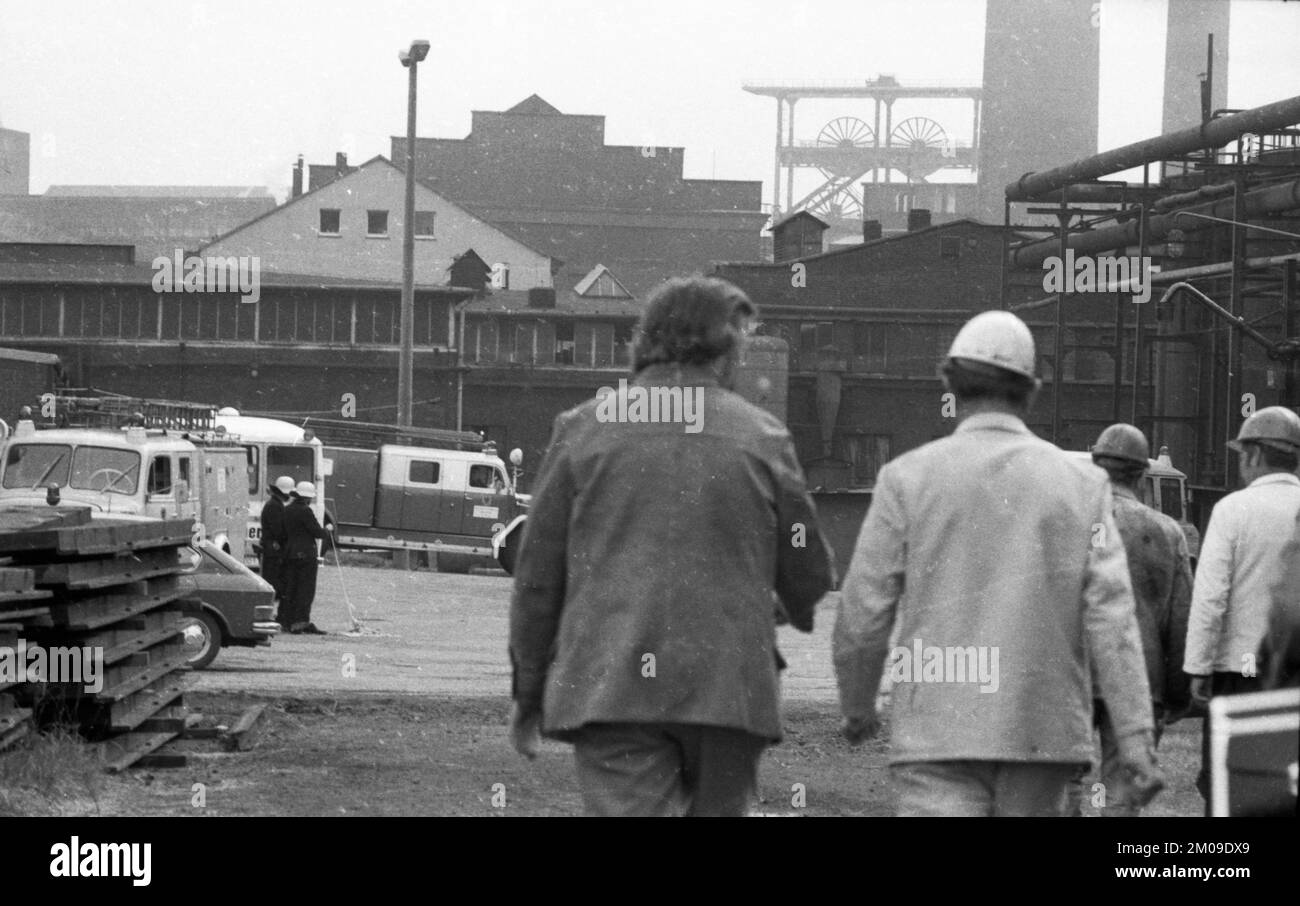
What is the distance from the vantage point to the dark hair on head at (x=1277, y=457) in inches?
306

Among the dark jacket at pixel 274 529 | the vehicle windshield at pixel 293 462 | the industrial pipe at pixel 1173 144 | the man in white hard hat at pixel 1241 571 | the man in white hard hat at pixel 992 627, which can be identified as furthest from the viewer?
the vehicle windshield at pixel 293 462

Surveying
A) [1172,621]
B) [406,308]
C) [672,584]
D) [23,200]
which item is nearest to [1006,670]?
[672,584]

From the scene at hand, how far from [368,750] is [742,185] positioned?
4721 cm

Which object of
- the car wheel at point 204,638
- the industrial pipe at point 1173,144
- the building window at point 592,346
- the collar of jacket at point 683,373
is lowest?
the car wheel at point 204,638

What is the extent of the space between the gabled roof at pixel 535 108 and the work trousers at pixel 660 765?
4457 centimetres

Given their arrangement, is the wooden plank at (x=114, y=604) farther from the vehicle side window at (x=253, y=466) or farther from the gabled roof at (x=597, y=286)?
the gabled roof at (x=597, y=286)

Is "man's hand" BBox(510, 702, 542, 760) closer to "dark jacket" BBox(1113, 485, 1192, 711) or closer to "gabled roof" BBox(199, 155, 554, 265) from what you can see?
"dark jacket" BBox(1113, 485, 1192, 711)

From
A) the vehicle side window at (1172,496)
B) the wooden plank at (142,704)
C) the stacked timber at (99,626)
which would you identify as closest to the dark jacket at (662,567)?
the stacked timber at (99,626)

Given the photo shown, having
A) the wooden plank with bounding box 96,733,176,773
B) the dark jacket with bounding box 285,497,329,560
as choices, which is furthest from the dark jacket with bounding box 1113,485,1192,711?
the dark jacket with bounding box 285,497,329,560

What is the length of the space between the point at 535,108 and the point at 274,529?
1213 inches

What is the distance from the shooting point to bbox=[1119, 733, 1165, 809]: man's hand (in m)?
4.77

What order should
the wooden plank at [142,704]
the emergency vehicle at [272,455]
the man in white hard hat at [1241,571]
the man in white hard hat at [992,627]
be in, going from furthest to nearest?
1. the emergency vehicle at [272,455]
2. the wooden plank at [142,704]
3. the man in white hard hat at [1241,571]
4. the man in white hard hat at [992,627]
